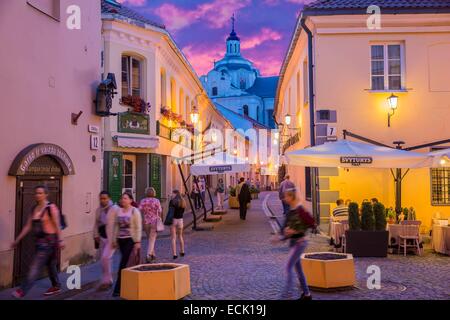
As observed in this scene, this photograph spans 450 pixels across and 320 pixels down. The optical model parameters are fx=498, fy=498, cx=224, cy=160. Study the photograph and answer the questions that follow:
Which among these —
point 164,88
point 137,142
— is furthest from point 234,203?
point 137,142

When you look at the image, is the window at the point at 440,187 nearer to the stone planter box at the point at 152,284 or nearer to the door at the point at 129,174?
the door at the point at 129,174

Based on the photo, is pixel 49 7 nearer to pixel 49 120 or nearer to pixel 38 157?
pixel 49 120

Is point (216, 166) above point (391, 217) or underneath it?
above

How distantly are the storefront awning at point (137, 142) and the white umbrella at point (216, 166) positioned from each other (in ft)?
5.66

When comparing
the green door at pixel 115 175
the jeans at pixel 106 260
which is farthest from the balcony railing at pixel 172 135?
the jeans at pixel 106 260

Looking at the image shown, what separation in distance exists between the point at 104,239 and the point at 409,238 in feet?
23.1

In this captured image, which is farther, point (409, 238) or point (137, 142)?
point (137, 142)

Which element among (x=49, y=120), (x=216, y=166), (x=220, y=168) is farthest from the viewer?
(x=220, y=168)

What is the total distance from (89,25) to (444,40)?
1114cm

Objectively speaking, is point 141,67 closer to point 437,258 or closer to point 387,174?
point 387,174

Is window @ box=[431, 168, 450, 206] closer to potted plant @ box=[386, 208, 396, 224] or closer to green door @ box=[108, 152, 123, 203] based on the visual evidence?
potted plant @ box=[386, 208, 396, 224]

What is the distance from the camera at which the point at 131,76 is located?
17.4m

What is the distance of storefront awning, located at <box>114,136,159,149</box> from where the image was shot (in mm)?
16375

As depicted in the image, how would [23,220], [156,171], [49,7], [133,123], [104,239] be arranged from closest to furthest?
[104,239]
[23,220]
[49,7]
[133,123]
[156,171]
